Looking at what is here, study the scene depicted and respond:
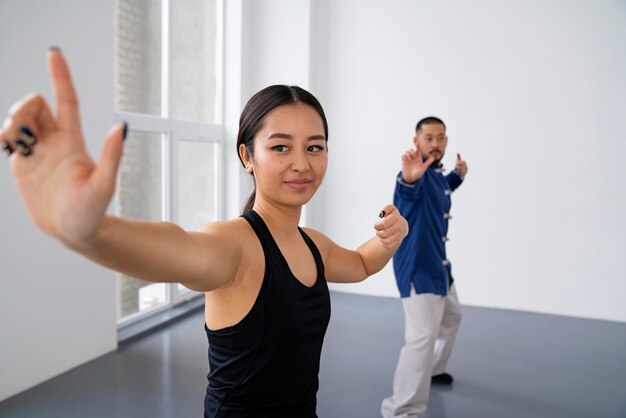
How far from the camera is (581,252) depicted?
4.71 m

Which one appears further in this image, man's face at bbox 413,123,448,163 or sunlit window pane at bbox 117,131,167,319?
sunlit window pane at bbox 117,131,167,319

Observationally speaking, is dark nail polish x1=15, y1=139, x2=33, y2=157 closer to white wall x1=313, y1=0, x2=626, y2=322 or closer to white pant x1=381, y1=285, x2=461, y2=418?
white pant x1=381, y1=285, x2=461, y2=418

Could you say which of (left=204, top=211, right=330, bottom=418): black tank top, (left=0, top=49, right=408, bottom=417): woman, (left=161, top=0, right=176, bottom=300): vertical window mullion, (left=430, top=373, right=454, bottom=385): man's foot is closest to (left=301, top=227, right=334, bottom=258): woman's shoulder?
(left=0, top=49, right=408, bottom=417): woman

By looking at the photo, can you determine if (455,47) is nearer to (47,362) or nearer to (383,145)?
(383,145)

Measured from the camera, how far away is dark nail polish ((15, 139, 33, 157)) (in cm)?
64

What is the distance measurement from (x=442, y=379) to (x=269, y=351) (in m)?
2.44

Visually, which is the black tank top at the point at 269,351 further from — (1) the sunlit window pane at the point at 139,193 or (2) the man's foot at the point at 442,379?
(1) the sunlit window pane at the point at 139,193

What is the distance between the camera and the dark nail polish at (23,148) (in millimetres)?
642

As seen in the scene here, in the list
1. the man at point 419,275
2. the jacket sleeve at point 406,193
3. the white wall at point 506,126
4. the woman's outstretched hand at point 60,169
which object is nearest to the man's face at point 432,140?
the man at point 419,275

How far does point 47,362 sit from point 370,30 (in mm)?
4141

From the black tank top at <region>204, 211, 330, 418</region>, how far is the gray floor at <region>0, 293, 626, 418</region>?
1769mm

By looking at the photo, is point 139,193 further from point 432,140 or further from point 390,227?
point 390,227

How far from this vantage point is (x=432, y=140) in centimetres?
296

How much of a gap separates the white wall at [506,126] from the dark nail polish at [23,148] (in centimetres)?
475
